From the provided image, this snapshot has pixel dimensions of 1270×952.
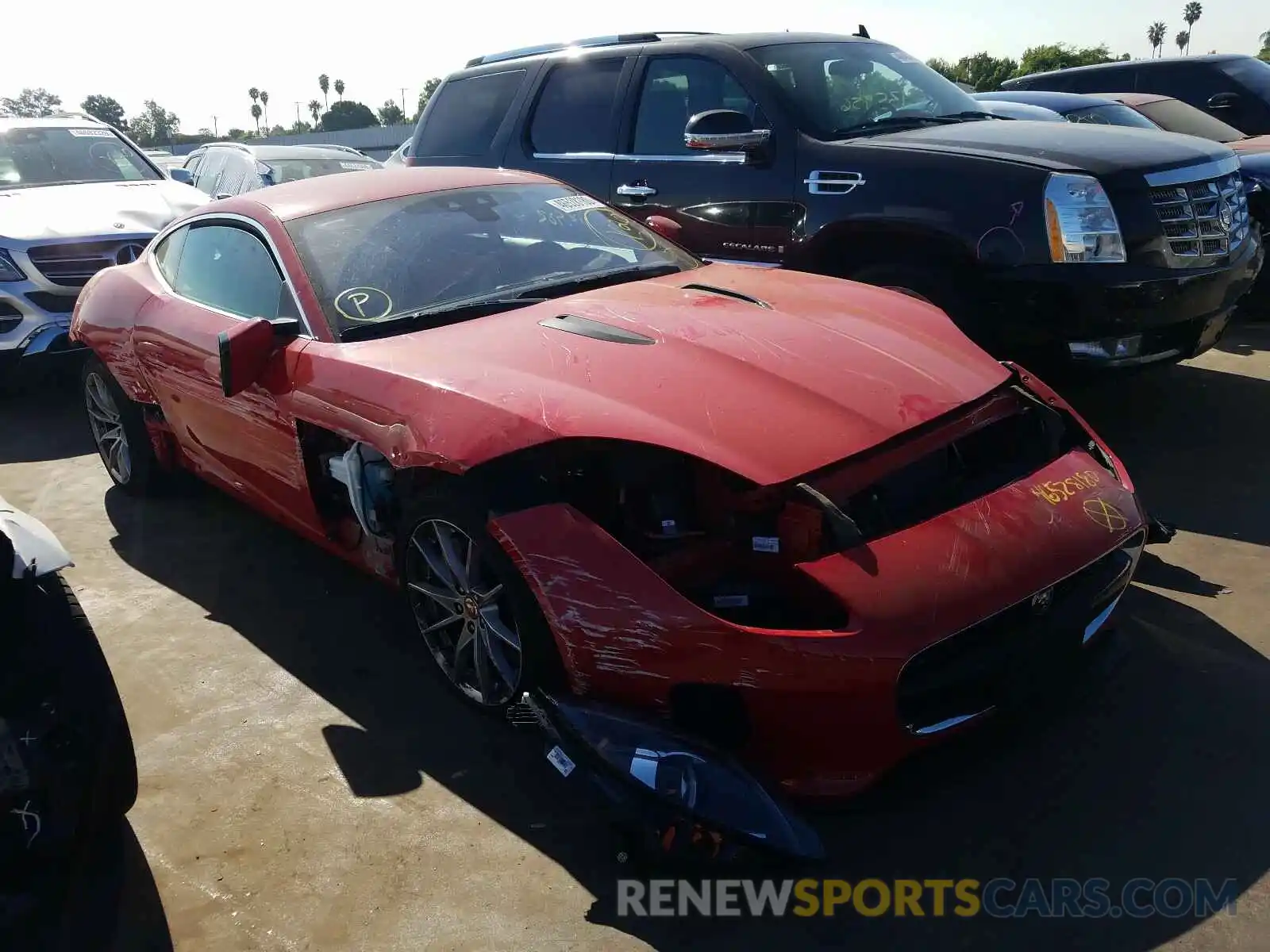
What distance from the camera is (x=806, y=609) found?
2.44 metres

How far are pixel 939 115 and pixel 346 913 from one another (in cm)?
479

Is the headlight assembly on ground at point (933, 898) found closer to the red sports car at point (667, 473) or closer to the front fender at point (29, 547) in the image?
the red sports car at point (667, 473)

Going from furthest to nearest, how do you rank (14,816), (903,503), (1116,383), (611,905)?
(1116,383), (903,503), (611,905), (14,816)

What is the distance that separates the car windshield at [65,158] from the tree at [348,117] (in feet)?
269

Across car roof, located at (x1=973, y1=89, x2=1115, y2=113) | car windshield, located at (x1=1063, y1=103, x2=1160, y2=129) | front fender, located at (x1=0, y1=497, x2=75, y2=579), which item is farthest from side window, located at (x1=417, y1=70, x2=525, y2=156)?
car windshield, located at (x1=1063, y1=103, x2=1160, y2=129)

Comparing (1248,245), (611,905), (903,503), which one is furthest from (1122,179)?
(611,905)

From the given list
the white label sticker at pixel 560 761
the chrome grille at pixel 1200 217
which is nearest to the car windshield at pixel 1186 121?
the chrome grille at pixel 1200 217

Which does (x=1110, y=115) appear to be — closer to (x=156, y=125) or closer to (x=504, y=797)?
(x=504, y=797)

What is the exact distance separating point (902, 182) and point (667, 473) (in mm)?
2495

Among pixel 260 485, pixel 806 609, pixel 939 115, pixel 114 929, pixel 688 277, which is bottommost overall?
pixel 114 929

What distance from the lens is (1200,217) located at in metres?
4.63

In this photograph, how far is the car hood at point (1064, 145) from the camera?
173 inches

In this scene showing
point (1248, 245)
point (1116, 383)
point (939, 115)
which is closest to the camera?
point (1248, 245)

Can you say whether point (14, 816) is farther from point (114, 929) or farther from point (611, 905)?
point (611, 905)
